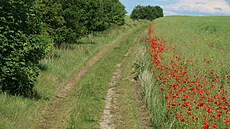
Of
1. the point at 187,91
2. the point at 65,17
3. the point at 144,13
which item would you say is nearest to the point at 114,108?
the point at 187,91

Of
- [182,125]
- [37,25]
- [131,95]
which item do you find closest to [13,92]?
[37,25]

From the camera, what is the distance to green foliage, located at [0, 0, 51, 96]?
10.1 metres

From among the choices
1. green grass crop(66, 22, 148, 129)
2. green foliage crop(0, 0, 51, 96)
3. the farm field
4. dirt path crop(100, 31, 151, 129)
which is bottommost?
dirt path crop(100, 31, 151, 129)

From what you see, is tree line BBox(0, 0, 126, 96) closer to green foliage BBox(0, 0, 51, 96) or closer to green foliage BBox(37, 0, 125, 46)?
green foliage BBox(0, 0, 51, 96)

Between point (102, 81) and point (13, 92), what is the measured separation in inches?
201

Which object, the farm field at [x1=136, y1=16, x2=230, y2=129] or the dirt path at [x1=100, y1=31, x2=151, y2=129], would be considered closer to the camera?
the farm field at [x1=136, y1=16, x2=230, y2=129]

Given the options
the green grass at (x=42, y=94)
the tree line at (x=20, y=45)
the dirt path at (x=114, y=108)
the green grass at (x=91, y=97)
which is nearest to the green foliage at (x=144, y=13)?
the green grass at (x=42, y=94)

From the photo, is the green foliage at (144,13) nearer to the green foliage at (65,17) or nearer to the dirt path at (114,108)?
the green foliage at (65,17)

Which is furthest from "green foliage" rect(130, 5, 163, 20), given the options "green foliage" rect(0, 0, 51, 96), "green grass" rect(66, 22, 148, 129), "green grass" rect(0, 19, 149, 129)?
"green foliage" rect(0, 0, 51, 96)

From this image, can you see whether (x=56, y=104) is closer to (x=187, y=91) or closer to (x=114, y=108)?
(x=114, y=108)

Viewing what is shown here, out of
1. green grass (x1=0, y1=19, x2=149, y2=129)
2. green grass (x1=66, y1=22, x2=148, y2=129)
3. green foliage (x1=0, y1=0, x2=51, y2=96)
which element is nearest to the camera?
green grass (x1=0, y1=19, x2=149, y2=129)

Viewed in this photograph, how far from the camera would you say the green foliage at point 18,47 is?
10.1 metres

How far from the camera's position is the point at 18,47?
34.8 ft

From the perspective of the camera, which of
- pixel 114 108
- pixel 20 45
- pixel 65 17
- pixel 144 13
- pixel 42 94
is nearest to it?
pixel 20 45
